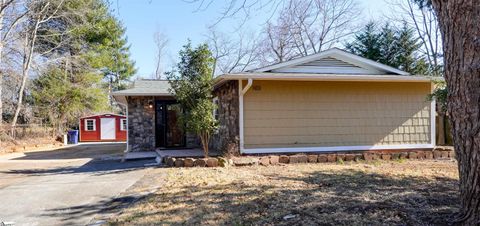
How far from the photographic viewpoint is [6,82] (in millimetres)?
17781

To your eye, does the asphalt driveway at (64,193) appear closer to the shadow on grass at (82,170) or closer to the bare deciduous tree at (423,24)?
the shadow on grass at (82,170)

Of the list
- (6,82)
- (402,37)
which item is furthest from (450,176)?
(6,82)

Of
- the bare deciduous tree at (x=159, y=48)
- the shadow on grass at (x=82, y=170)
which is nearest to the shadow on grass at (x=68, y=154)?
the shadow on grass at (x=82, y=170)

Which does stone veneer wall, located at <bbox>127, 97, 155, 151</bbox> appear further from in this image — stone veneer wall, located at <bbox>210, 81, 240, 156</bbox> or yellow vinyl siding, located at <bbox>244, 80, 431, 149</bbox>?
Result: yellow vinyl siding, located at <bbox>244, 80, 431, 149</bbox>

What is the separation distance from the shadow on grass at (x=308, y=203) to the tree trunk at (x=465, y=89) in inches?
21.6

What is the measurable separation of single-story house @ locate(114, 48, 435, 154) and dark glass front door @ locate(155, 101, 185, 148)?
3.03 m

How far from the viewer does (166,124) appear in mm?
12703

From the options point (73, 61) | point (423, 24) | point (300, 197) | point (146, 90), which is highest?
point (423, 24)

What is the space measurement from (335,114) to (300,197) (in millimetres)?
5248

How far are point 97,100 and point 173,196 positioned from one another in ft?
61.9

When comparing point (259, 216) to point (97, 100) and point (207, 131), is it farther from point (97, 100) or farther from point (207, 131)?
point (97, 100)

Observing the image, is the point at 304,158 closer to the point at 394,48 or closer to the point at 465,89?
the point at 465,89

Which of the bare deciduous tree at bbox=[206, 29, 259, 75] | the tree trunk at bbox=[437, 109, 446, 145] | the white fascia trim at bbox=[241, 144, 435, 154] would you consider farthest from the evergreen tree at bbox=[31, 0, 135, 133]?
the tree trunk at bbox=[437, 109, 446, 145]

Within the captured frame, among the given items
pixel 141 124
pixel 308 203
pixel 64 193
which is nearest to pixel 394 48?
pixel 141 124
